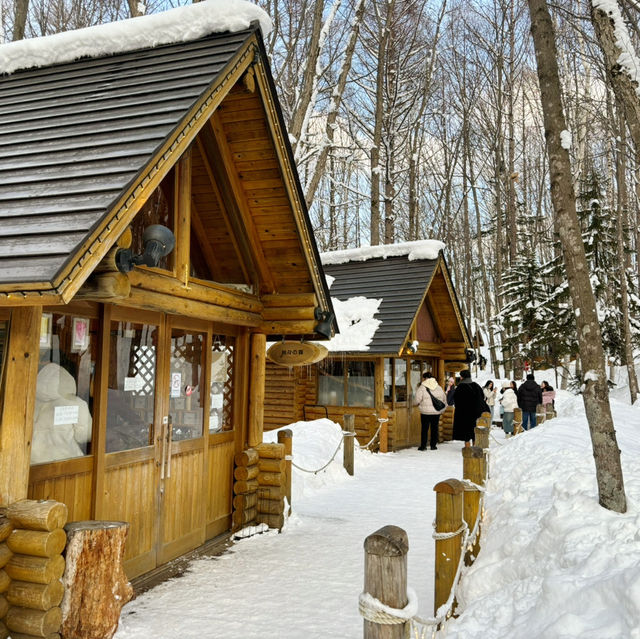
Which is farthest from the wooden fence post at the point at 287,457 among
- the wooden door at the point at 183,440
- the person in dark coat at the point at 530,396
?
the person in dark coat at the point at 530,396

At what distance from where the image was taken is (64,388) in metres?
4.50

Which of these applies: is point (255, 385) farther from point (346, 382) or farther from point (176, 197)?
point (346, 382)

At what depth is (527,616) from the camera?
351 centimetres

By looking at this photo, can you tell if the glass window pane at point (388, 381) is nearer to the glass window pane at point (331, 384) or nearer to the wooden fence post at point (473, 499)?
the glass window pane at point (331, 384)

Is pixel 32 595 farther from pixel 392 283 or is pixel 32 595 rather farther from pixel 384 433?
pixel 392 283

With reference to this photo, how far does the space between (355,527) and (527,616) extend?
394 centimetres

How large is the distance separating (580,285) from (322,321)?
3090mm

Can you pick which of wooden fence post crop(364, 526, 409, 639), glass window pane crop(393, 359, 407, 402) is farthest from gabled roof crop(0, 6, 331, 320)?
glass window pane crop(393, 359, 407, 402)

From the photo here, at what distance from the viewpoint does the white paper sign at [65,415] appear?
432cm

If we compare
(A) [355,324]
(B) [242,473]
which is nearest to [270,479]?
(B) [242,473]

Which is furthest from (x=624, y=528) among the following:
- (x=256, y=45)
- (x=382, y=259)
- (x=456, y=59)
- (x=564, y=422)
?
(x=456, y=59)

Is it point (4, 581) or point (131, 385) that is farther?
point (131, 385)

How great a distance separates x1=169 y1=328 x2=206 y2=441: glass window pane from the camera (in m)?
5.90

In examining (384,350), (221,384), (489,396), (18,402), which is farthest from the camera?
(489,396)
